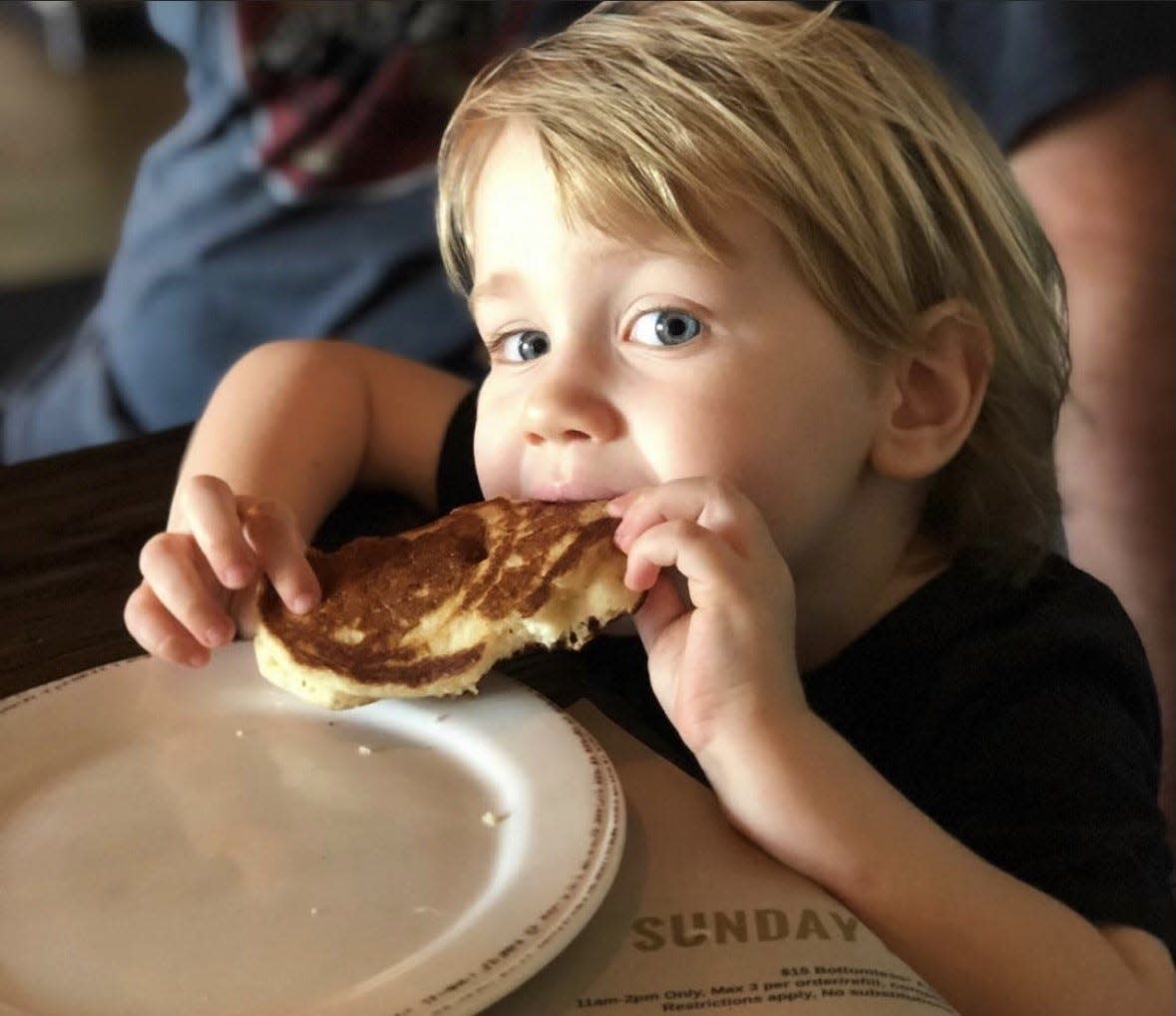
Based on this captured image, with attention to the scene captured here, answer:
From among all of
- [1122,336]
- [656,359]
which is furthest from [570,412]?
[1122,336]

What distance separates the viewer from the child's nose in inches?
35.2

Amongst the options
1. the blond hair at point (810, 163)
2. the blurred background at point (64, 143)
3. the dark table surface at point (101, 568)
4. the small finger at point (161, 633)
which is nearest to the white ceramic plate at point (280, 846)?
the small finger at point (161, 633)

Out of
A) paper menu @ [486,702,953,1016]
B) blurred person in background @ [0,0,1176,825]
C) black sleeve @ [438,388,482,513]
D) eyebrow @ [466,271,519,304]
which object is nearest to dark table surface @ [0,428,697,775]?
black sleeve @ [438,388,482,513]

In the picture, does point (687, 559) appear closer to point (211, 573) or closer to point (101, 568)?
point (211, 573)

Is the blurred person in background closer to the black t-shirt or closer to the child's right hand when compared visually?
the black t-shirt

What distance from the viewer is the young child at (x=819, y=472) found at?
75cm

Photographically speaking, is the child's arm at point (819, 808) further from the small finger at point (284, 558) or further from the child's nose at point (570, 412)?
the small finger at point (284, 558)

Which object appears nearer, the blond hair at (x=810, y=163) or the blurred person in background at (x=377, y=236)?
the blond hair at (x=810, y=163)

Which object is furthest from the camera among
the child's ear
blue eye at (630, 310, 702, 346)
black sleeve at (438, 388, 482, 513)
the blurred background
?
the blurred background

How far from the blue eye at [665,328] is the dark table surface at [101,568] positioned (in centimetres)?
24

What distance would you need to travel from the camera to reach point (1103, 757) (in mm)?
870

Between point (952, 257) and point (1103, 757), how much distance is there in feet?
1.34

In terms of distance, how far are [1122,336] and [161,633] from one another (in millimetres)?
1427

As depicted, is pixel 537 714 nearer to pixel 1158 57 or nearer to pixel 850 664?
pixel 850 664
